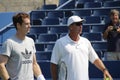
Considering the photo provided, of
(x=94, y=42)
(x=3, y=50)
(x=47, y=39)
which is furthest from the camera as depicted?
(x=47, y=39)

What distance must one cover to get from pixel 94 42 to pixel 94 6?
10.4ft

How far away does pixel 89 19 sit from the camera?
493 inches

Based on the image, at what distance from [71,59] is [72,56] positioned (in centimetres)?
4

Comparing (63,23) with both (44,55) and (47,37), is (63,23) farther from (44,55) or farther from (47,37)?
(44,55)

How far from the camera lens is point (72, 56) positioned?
5.29 metres

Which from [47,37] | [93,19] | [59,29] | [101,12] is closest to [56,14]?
[59,29]

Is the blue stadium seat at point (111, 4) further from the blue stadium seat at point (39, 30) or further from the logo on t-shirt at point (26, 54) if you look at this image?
the logo on t-shirt at point (26, 54)

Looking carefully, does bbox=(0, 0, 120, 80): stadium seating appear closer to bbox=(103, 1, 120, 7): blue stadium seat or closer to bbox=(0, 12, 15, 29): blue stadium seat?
bbox=(103, 1, 120, 7): blue stadium seat

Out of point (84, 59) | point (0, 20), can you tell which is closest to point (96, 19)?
point (0, 20)

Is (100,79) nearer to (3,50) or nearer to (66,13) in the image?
(3,50)

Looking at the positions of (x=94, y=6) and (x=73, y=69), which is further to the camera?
(x=94, y=6)

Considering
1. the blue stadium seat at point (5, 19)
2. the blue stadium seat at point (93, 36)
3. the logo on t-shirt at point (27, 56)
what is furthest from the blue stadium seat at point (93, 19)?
the logo on t-shirt at point (27, 56)

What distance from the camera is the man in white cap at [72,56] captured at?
17.3 ft

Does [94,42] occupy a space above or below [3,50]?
below
